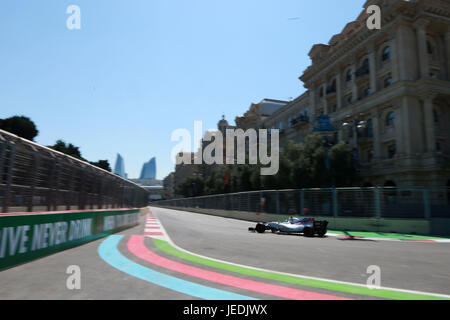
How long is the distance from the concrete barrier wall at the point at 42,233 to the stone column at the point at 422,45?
31.1 m

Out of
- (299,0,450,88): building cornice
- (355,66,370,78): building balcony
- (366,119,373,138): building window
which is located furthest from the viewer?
(355,66,370,78): building balcony

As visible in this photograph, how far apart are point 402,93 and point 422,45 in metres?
5.33

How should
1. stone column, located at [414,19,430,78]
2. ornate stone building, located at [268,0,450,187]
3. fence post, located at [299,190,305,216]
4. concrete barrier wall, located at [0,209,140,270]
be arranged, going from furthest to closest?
stone column, located at [414,19,430,78] < ornate stone building, located at [268,0,450,187] < fence post, located at [299,190,305,216] < concrete barrier wall, located at [0,209,140,270]

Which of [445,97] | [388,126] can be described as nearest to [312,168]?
[388,126]

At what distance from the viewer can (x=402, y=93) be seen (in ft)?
92.7

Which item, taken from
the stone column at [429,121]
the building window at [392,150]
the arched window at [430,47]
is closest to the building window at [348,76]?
the arched window at [430,47]

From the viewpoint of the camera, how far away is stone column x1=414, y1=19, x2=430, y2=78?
2880 centimetres

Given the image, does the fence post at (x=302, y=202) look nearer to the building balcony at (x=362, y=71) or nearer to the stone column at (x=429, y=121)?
the stone column at (x=429, y=121)

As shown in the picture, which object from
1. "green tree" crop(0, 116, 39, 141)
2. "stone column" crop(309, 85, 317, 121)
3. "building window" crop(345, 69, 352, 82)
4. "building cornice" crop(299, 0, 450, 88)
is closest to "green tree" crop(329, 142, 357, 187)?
"building window" crop(345, 69, 352, 82)
